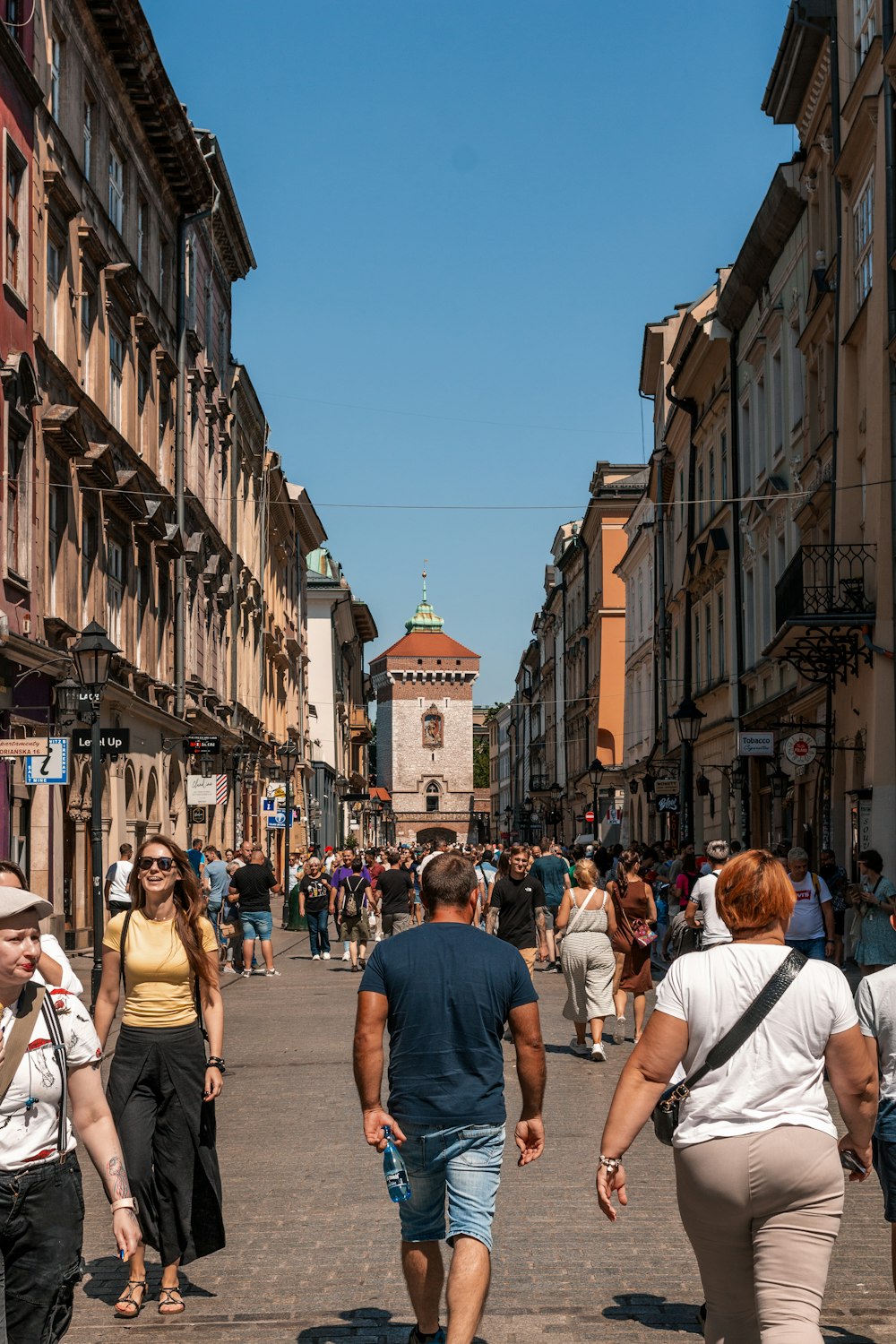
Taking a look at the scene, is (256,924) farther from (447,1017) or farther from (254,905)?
(447,1017)

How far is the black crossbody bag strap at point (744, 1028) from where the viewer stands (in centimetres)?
514

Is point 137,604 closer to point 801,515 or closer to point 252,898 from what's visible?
point 252,898

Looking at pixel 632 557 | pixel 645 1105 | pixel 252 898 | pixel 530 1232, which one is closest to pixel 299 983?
pixel 252 898

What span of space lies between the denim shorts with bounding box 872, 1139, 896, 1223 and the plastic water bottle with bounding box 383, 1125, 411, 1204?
5.80 feet

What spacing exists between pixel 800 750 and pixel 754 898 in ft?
71.0

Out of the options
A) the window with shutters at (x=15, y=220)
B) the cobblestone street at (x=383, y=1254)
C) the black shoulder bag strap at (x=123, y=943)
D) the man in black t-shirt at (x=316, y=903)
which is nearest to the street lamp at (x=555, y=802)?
the man in black t-shirt at (x=316, y=903)

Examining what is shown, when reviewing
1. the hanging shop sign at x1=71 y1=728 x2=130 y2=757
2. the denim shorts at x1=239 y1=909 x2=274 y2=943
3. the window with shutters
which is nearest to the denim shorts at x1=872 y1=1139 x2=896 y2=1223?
the hanging shop sign at x1=71 y1=728 x2=130 y2=757

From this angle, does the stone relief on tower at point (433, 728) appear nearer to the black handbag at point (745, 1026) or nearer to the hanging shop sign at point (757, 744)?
the hanging shop sign at point (757, 744)

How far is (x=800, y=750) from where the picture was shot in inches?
1045

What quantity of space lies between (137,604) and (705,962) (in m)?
28.4

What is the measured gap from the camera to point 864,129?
25.2 meters

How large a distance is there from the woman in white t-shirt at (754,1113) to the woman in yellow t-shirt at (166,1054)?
277cm

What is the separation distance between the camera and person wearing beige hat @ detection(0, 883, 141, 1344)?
4.83m

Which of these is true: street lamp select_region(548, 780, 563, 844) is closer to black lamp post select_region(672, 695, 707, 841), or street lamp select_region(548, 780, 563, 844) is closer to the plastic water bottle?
black lamp post select_region(672, 695, 707, 841)
